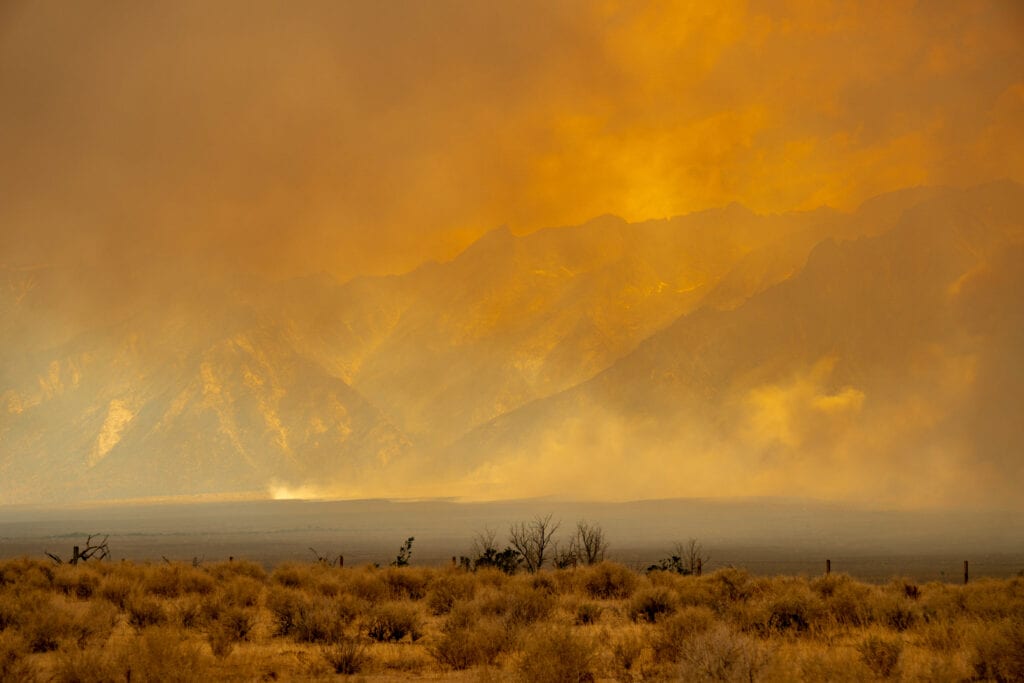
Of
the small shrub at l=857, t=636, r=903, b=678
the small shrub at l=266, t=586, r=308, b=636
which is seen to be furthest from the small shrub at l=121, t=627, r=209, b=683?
the small shrub at l=857, t=636, r=903, b=678

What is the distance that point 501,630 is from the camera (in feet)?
62.7

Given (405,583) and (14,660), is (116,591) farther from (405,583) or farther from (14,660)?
(14,660)

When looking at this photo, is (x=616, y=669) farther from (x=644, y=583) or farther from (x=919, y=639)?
(x=644, y=583)

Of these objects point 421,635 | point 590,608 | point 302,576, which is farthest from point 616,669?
point 302,576

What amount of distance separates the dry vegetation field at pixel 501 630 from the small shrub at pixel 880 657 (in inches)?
1.3

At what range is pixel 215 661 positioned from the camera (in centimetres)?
1816

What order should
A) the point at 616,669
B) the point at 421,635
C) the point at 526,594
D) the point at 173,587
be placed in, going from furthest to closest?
the point at 173,587 → the point at 526,594 → the point at 421,635 → the point at 616,669

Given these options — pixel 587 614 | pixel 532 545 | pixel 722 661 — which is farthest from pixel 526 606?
pixel 532 545

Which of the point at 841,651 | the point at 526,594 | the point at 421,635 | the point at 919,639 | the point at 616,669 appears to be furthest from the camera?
the point at 526,594

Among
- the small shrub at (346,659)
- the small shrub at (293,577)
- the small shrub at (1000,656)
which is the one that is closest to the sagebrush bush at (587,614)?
the small shrub at (346,659)

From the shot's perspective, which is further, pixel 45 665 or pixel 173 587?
pixel 173 587

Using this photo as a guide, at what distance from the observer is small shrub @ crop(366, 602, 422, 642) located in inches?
864

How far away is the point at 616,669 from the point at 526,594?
729 centimetres

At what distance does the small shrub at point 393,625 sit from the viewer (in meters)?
21.9
